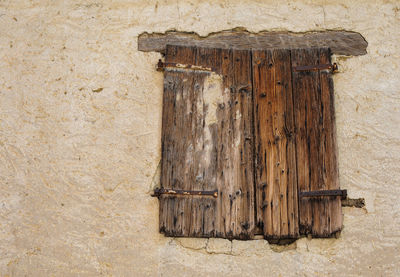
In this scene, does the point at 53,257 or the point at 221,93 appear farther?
the point at 221,93

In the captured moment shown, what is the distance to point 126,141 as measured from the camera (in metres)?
2.99

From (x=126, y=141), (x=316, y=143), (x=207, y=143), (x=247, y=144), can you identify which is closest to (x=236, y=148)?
(x=247, y=144)

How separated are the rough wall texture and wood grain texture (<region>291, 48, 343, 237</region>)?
0.36 ft

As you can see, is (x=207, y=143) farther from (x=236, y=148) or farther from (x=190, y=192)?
(x=190, y=192)

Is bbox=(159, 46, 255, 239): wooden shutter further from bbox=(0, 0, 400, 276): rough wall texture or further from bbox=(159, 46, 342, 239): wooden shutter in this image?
bbox=(0, 0, 400, 276): rough wall texture

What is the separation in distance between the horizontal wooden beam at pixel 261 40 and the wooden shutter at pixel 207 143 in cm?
10

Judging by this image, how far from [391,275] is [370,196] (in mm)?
514

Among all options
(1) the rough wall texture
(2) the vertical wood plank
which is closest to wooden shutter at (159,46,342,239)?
(2) the vertical wood plank

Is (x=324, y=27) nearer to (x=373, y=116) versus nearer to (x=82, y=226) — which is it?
(x=373, y=116)

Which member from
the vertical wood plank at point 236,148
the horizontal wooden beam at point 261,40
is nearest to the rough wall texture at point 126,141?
the horizontal wooden beam at point 261,40

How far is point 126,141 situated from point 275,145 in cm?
104

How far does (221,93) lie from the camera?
3.00 m

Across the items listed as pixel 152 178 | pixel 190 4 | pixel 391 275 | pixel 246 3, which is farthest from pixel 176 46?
pixel 391 275

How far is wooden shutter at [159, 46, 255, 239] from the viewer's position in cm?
277
